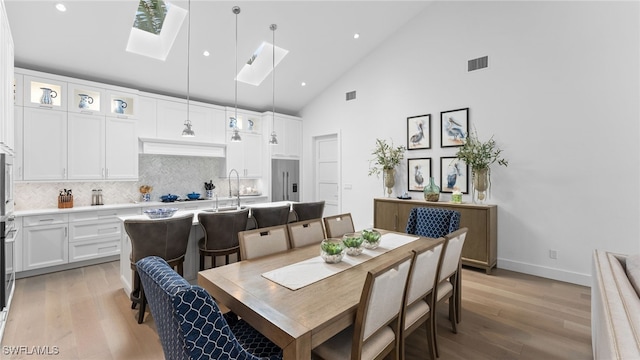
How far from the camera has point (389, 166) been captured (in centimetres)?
514

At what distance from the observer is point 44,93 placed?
13.3 feet

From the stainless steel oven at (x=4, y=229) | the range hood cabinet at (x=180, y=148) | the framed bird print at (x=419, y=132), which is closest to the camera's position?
the stainless steel oven at (x=4, y=229)

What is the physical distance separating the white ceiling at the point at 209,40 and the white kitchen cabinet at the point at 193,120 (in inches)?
11.8

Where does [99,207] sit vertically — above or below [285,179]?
below

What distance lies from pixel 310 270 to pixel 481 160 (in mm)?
3299

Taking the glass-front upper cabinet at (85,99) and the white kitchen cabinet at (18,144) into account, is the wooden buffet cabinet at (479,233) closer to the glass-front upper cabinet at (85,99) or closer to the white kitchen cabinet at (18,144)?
the glass-front upper cabinet at (85,99)

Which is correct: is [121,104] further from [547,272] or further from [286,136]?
[547,272]

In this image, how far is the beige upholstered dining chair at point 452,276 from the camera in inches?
84.5

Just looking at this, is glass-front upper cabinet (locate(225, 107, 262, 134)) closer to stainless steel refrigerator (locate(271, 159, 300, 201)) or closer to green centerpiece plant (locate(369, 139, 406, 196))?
stainless steel refrigerator (locate(271, 159, 300, 201))

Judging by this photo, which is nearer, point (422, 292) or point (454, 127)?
point (422, 292)

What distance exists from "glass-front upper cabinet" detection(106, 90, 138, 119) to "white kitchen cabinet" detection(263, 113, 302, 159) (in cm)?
255

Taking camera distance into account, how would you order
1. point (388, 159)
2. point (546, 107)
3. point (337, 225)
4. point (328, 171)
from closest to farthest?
point (337, 225) < point (546, 107) < point (388, 159) < point (328, 171)

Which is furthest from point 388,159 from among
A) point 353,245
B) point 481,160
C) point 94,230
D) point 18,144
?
point 18,144

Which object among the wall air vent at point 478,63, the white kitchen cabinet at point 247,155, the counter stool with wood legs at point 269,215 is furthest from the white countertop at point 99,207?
the wall air vent at point 478,63
